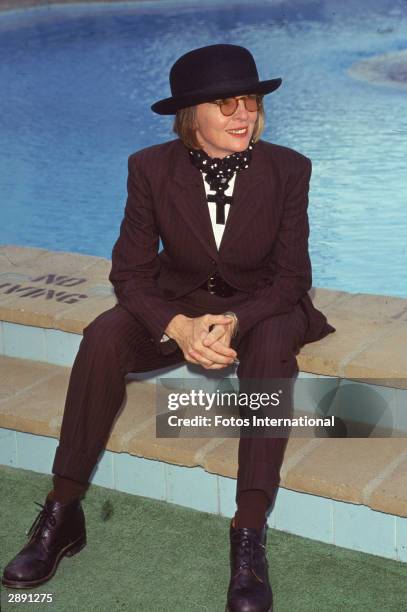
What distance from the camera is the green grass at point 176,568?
9.86ft

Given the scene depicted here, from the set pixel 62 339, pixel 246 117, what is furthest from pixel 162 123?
pixel 246 117

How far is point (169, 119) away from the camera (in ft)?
36.0

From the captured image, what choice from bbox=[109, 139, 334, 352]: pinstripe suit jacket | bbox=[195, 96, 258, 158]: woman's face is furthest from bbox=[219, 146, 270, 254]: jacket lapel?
bbox=[195, 96, 258, 158]: woman's face

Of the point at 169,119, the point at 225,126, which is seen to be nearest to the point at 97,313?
the point at 225,126

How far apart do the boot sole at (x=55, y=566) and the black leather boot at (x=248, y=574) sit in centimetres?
52

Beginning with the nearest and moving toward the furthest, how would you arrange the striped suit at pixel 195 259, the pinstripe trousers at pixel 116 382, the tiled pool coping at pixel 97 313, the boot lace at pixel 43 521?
the pinstripe trousers at pixel 116 382 → the boot lace at pixel 43 521 → the striped suit at pixel 195 259 → the tiled pool coping at pixel 97 313

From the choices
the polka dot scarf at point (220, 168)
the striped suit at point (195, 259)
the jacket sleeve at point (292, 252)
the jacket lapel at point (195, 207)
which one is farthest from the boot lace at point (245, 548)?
the polka dot scarf at point (220, 168)

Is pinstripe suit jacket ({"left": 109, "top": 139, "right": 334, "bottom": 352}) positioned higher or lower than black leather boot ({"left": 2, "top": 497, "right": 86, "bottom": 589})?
higher

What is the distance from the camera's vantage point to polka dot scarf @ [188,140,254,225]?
3389 mm

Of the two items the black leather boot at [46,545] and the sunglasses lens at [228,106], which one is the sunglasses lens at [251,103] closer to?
the sunglasses lens at [228,106]

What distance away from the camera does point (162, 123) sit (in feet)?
35.6

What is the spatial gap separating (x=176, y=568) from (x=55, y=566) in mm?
353

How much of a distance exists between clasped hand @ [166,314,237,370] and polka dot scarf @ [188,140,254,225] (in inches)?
15.4

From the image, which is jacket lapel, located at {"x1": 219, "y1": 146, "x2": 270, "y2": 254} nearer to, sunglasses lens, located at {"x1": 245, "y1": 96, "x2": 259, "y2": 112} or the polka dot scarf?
the polka dot scarf
